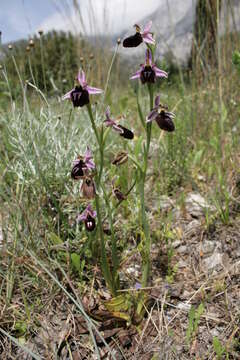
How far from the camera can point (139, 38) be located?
1052mm

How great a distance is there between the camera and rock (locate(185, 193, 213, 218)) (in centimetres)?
186

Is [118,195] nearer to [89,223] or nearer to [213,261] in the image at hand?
[89,223]

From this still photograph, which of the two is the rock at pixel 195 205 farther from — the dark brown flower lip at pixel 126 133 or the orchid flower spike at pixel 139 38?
the orchid flower spike at pixel 139 38

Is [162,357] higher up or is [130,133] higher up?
[130,133]

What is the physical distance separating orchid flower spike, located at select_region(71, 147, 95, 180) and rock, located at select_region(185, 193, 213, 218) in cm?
85

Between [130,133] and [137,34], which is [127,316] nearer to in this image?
[130,133]

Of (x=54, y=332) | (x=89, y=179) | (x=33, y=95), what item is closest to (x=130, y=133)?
(x=89, y=179)

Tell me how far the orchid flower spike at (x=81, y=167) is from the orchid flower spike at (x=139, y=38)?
1.28 feet

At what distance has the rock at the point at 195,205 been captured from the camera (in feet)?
6.10

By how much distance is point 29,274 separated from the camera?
4.72 feet

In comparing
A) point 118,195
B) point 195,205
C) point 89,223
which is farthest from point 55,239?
point 195,205

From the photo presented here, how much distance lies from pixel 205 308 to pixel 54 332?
24.3 inches

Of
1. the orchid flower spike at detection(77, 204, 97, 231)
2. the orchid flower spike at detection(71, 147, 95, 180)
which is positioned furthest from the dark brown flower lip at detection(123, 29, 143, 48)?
the orchid flower spike at detection(77, 204, 97, 231)

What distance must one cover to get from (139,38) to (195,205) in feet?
3.78
